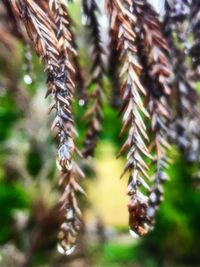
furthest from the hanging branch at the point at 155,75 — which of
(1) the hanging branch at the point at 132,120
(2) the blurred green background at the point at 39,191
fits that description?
(2) the blurred green background at the point at 39,191

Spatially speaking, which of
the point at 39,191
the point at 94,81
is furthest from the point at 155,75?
the point at 39,191

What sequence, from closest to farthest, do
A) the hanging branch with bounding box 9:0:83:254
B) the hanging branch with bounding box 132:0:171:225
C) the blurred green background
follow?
the hanging branch with bounding box 9:0:83:254
the hanging branch with bounding box 132:0:171:225
the blurred green background

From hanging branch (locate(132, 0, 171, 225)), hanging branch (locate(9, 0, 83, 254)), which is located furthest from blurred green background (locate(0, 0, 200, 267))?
hanging branch (locate(9, 0, 83, 254))

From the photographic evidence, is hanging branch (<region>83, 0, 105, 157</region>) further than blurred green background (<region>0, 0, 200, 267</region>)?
No

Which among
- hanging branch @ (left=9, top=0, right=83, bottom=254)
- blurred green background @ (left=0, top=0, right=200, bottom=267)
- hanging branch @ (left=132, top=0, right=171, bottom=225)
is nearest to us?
hanging branch @ (left=9, top=0, right=83, bottom=254)

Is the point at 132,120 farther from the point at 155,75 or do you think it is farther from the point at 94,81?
the point at 94,81

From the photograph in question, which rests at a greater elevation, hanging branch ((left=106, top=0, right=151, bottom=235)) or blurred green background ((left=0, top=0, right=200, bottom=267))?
hanging branch ((left=106, top=0, right=151, bottom=235))

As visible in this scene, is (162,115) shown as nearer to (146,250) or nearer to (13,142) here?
(13,142)

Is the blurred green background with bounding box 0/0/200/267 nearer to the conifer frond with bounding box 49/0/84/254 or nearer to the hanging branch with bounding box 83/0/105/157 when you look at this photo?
the hanging branch with bounding box 83/0/105/157
